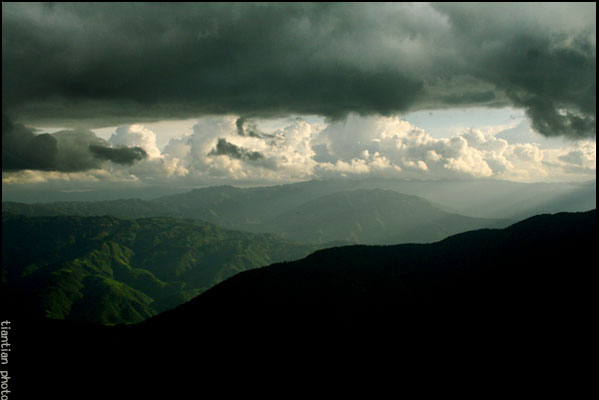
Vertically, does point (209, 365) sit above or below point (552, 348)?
below

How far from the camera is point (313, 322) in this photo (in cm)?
18500

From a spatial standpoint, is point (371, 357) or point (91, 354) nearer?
point (371, 357)

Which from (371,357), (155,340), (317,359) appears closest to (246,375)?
(317,359)

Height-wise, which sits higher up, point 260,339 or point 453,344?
point 453,344

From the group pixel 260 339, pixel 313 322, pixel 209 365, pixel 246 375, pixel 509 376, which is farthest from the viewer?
pixel 313 322

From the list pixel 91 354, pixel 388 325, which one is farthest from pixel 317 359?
pixel 91 354

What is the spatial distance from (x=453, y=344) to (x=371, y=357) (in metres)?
33.5

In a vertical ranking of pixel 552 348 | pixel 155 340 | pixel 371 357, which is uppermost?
pixel 552 348

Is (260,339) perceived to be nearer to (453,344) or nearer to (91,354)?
(91,354)

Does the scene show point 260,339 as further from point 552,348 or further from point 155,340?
point 552,348

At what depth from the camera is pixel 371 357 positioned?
143 m

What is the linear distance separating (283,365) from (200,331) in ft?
215

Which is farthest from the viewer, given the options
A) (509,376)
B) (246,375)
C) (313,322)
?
(313,322)

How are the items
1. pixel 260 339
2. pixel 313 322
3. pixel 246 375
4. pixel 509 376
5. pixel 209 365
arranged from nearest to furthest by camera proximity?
pixel 509 376 < pixel 246 375 < pixel 209 365 < pixel 260 339 < pixel 313 322
